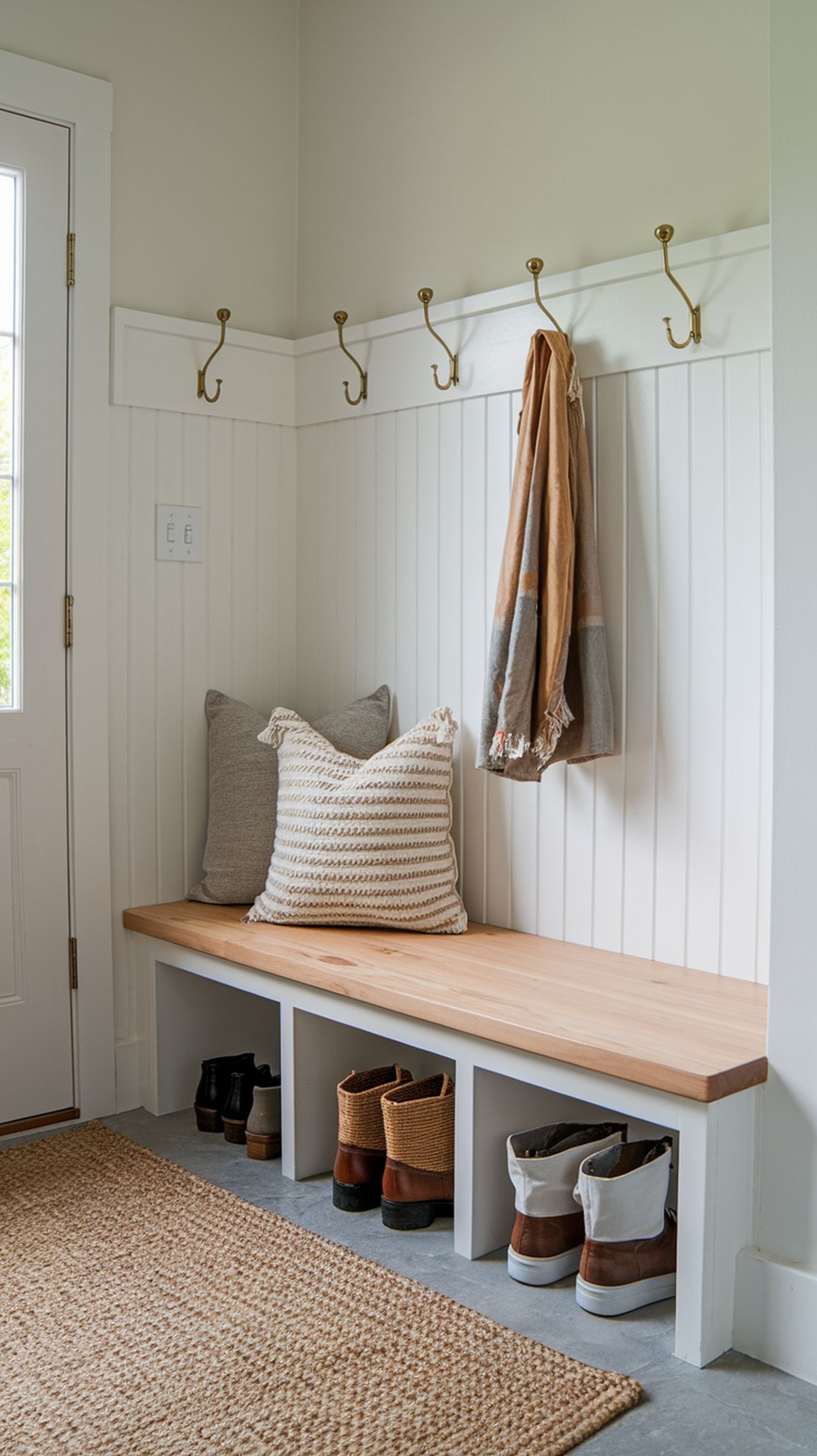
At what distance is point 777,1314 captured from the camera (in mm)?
1780

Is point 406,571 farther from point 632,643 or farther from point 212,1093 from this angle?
point 212,1093

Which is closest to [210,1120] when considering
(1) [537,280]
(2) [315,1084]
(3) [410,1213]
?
(2) [315,1084]

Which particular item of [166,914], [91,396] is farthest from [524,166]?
[166,914]

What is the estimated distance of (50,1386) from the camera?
A: 171cm

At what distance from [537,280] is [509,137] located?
350mm

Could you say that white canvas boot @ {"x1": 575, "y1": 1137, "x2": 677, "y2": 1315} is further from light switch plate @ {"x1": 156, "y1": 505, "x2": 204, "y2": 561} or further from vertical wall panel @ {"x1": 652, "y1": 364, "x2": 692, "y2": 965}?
light switch plate @ {"x1": 156, "y1": 505, "x2": 204, "y2": 561}

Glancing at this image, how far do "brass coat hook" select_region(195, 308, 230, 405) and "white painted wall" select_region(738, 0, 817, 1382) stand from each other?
1.44m

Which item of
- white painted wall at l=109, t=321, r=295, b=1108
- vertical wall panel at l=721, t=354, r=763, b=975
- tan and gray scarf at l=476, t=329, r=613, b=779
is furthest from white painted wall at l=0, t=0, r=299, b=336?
vertical wall panel at l=721, t=354, r=763, b=975

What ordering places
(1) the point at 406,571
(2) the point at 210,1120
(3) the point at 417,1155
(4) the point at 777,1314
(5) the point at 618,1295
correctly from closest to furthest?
(4) the point at 777,1314, (5) the point at 618,1295, (3) the point at 417,1155, (2) the point at 210,1120, (1) the point at 406,571

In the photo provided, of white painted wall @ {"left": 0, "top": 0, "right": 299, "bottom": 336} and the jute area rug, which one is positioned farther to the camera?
white painted wall @ {"left": 0, "top": 0, "right": 299, "bottom": 336}

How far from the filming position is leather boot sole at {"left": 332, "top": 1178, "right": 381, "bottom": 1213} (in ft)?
7.47

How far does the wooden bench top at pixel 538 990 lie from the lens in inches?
70.7

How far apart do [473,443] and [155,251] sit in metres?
0.85

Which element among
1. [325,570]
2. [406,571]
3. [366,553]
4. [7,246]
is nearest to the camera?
[7,246]
